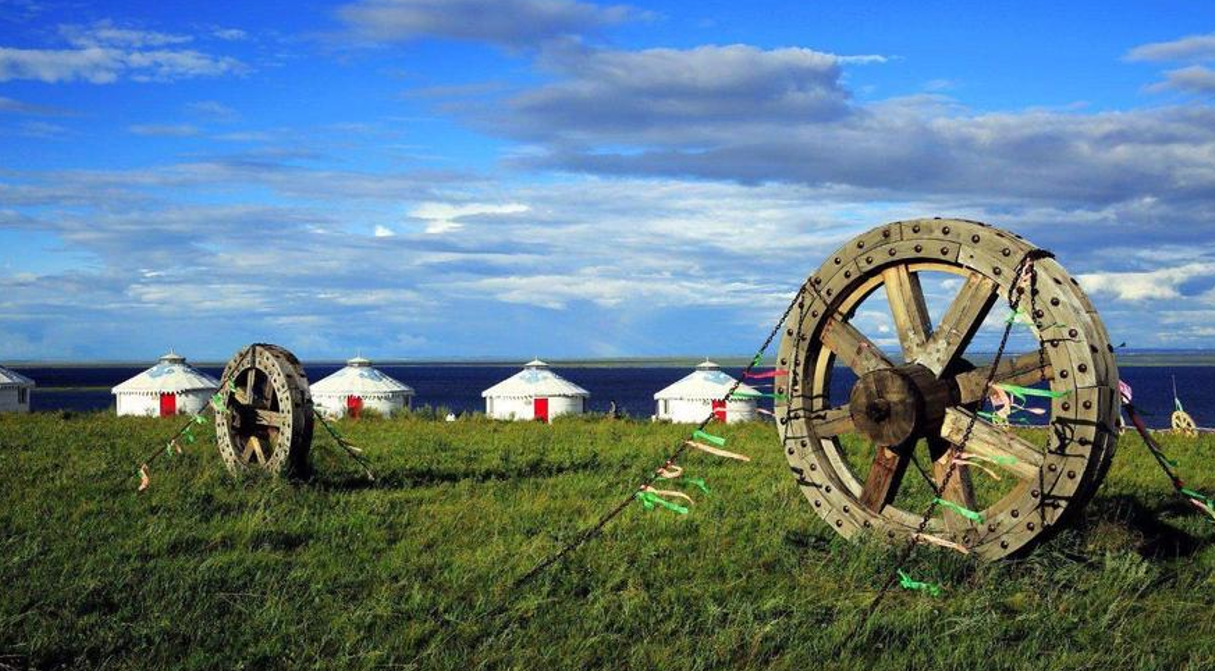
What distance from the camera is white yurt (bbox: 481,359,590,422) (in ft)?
174

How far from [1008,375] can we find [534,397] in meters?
45.4

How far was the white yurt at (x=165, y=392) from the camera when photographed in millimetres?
52719

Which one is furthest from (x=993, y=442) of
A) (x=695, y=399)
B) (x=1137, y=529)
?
(x=695, y=399)

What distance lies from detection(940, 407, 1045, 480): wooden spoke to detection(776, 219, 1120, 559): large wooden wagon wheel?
0.01 meters

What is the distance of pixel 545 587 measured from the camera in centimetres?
776

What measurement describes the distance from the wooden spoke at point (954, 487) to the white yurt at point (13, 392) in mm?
54191

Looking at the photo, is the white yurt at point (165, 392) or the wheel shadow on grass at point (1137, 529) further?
the white yurt at point (165, 392)

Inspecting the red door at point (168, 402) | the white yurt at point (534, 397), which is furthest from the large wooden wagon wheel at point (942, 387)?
the red door at point (168, 402)

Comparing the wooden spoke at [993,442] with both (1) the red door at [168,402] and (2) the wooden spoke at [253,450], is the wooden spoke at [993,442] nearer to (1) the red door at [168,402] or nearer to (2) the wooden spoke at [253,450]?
(2) the wooden spoke at [253,450]

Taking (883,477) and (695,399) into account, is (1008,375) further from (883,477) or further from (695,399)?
(695,399)

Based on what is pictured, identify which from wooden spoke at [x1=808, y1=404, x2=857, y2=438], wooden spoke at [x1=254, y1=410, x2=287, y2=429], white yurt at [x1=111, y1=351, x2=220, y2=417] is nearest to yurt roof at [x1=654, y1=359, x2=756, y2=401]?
white yurt at [x1=111, y1=351, x2=220, y2=417]

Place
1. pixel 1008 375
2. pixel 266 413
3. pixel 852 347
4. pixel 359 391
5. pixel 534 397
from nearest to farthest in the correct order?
1. pixel 1008 375
2. pixel 852 347
3. pixel 266 413
4. pixel 359 391
5. pixel 534 397

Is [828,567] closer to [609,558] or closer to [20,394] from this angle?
[609,558]

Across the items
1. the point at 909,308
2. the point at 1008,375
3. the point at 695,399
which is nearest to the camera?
the point at 1008,375
